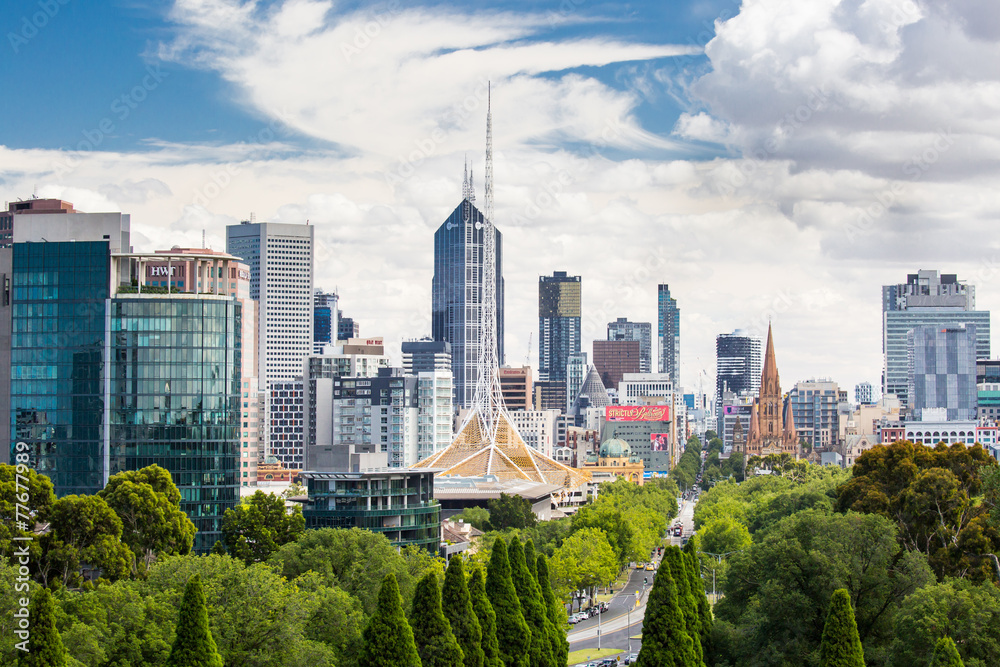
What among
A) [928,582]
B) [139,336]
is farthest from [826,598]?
[139,336]

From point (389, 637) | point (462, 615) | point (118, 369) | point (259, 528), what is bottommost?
point (462, 615)

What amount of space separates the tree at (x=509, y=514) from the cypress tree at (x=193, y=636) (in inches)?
4674

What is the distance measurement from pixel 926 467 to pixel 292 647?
6313 cm

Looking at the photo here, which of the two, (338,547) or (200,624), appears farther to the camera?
(338,547)

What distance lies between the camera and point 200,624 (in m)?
61.0

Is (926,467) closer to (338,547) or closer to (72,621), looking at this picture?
(338,547)

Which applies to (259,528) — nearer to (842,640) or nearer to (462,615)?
(462,615)

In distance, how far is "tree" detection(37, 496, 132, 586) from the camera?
87.5m

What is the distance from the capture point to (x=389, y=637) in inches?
2657

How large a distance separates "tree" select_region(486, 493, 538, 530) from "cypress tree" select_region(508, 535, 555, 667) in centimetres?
8992

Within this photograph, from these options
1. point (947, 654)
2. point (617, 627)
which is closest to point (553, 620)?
point (947, 654)

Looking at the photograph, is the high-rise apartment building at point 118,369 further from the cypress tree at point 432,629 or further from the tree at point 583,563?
the cypress tree at point 432,629

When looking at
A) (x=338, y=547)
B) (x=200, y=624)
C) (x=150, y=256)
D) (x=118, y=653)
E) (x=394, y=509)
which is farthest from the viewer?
(x=150, y=256)

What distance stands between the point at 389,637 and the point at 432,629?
211 inches
